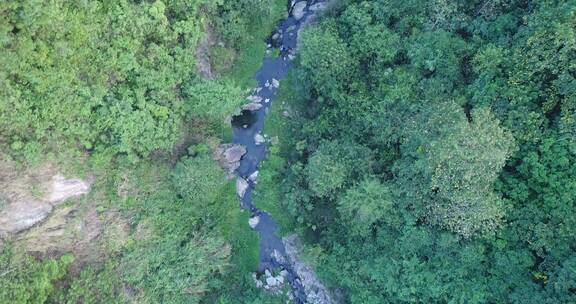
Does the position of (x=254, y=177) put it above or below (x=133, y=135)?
below

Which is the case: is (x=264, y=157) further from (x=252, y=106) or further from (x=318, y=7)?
(x=318, y=7)

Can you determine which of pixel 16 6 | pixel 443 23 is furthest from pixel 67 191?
pixel 443 23

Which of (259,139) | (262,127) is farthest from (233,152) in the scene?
(262,127)

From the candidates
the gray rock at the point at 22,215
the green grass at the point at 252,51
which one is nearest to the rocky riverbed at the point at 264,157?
the green grass at the point at 252,51

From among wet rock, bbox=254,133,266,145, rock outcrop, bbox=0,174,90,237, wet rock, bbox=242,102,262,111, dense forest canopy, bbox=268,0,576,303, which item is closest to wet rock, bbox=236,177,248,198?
wet rock, bbox=254,133,266,145

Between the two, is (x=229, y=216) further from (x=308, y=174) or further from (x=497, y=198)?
(x=497, y=198)

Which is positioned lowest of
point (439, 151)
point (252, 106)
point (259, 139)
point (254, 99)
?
point (259, 139)

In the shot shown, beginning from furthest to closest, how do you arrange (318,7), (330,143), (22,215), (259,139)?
(318,7) < (259,139) < (330,143) < (22,215)

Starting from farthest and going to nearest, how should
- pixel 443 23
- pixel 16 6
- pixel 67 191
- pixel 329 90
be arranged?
pixel 329 90
pixel 443 23
pixel 67 191
pixel 16 6
